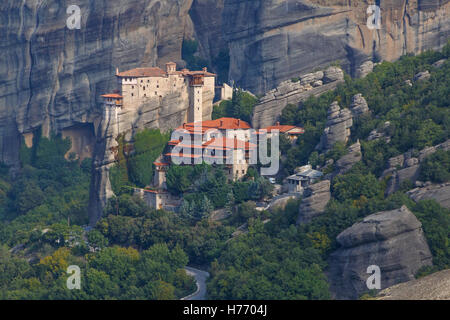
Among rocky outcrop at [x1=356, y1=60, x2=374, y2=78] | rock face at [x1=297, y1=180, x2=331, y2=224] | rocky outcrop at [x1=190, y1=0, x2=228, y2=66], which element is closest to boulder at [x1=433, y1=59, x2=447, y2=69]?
rocky outcrop at [x1=356, y1=60, x2=374, y2=78]

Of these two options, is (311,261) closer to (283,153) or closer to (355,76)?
(283,153)

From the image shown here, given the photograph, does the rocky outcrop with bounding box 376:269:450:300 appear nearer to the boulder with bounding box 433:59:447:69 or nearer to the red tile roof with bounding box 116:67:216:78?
the boulder with bounding box 433:59:447:69

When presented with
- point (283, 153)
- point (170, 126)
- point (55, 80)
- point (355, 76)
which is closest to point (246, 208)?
point (283, 153)

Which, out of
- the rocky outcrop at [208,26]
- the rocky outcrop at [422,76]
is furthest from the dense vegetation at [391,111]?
the rocky outcrop at [208,26]

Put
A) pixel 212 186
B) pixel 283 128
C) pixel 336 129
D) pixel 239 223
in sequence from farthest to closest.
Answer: pixel 283 128 < pixel 336 129 < pixel 212 186 < pixel 239 223

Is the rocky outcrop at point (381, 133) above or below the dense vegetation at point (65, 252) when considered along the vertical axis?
above

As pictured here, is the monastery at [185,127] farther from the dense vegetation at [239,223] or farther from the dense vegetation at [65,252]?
the dense vegetation at [65,252]

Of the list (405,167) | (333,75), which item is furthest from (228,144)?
(405,167)

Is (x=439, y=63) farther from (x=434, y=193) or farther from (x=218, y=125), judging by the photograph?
(x=434, y=193)
